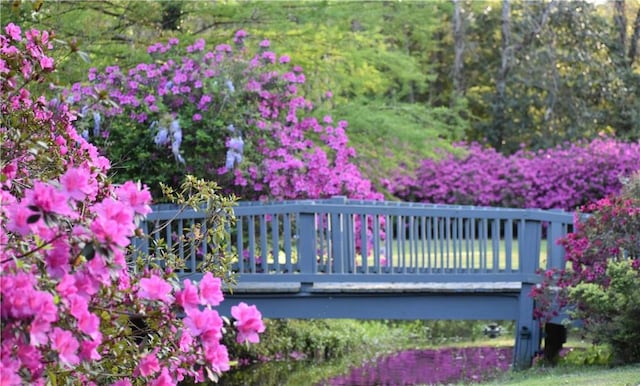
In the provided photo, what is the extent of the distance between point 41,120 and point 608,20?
1017 inches

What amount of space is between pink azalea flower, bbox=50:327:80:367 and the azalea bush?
→ 6713 millimetres

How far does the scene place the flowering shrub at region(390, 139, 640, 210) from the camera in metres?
21.1

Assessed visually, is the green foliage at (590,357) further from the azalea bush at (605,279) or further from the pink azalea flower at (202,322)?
the pink azalea flower at (202,322)

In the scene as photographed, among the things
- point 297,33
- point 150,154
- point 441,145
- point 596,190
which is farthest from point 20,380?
point 596,190

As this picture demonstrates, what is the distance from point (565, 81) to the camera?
26.9 m

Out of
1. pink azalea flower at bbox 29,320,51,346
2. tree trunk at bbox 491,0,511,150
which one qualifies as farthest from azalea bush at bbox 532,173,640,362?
tree trunk at bbox 491,0,511,150

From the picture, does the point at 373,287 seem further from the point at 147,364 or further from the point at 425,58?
the point at 425,58

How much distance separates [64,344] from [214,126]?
9722 mm

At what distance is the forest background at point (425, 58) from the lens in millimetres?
16438

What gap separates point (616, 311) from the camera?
31.9 feet

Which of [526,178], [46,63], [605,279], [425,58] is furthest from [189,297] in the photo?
[425,58]

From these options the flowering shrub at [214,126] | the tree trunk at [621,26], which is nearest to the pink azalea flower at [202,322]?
the flowering shrub at [214,126]

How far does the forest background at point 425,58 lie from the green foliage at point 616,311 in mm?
6884

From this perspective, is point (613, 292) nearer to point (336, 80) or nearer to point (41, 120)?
point (41, 120)
